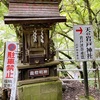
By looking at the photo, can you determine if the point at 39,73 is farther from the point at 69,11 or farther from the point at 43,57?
the point at 69,11

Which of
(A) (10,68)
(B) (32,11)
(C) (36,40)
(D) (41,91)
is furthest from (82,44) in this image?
(A) (10,68)

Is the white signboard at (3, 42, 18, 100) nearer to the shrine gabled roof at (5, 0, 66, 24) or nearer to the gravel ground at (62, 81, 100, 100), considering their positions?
the shrine gabled roof at (5, 0, 66, 24)

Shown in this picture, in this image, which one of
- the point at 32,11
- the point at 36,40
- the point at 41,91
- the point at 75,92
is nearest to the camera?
the point at 32,11

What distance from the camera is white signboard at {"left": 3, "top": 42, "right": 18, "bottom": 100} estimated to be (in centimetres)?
459

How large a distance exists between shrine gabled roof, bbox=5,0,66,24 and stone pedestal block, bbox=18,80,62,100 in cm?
183

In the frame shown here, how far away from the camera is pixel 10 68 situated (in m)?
4.73

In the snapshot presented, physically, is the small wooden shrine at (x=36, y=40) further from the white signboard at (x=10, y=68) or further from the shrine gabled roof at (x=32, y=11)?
the white signboard at (x=10, y=68)

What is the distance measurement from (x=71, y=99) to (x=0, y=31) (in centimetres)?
458

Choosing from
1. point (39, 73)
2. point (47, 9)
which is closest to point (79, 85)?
point (39, 73)

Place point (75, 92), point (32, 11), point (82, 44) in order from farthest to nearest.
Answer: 1. point (75, 92)
2. point (82, 44)
3. point (32, 11)

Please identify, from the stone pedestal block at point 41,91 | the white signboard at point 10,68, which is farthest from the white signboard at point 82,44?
the white signboard at point 10,68

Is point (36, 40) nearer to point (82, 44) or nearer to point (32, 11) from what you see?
point (32, 11)

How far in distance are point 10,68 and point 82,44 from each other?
6.88 feet

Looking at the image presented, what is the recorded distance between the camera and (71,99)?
5.17 m
